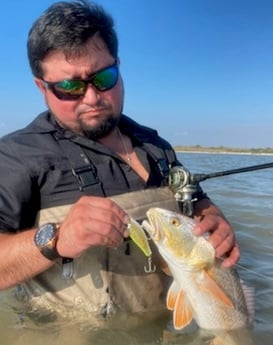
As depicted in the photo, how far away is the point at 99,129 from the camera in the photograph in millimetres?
3979

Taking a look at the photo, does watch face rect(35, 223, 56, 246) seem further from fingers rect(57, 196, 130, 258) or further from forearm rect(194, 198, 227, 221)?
forearm rect(194, 198, 227, 221)

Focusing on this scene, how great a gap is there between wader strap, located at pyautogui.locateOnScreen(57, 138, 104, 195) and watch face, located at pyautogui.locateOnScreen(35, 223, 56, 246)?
0.59 meters

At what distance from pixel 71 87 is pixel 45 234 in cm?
122

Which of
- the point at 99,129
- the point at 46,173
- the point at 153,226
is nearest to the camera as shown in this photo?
the point at 153,226

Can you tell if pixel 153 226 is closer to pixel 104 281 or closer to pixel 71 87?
pixel 104 281

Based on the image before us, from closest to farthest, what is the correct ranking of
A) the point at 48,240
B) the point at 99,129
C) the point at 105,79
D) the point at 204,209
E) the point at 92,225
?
the point at 92,225, the point at 48,240, the point at 105,79, the point at 99,129, the point at 204,209

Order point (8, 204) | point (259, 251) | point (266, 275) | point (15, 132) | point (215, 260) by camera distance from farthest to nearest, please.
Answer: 1. point (259, 251)
2. point (266, 275)
3. point (15, 132)
4. point (215, 260)
5. point (8, 204)

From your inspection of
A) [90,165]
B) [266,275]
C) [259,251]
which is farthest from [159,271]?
[259,251]

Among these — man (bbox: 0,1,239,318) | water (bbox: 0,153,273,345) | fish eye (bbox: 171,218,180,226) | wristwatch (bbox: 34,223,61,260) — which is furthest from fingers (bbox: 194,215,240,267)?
wristwatch (bbox: 34,223,61,260)

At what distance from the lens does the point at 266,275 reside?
19.8ft

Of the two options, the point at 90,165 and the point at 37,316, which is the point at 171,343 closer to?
the point at 37,316

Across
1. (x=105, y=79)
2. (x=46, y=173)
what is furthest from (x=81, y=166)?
(x=105, y=79)

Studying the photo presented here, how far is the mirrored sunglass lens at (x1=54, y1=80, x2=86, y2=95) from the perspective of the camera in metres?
3.71

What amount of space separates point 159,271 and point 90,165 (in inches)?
40.0
